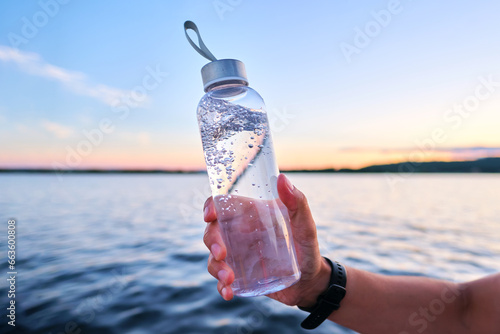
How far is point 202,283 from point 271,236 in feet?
12.3

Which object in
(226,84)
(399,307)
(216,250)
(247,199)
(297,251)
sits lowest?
(399,307)

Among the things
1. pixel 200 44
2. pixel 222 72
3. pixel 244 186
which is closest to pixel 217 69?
pixel 222 72

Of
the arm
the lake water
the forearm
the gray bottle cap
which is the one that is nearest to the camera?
the gray bottle cap

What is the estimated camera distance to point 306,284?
193cm

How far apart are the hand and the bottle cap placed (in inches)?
21.7

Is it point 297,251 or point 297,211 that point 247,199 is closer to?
point 297,211

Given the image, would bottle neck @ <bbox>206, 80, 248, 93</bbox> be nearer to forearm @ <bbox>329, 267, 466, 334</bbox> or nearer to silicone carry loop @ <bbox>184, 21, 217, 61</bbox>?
silicone carry loop @ <bbox>184, 21, 217, 61</bbox>

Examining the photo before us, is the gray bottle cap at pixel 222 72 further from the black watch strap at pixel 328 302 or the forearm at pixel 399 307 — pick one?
the forearm at pixel 399 307

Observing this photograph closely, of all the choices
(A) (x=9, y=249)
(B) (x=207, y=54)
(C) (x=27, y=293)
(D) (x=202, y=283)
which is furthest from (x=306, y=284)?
(A) (x=9, y=249)

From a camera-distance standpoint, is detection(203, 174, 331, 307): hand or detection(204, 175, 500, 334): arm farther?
detection(204, 175, 500, 334): arm

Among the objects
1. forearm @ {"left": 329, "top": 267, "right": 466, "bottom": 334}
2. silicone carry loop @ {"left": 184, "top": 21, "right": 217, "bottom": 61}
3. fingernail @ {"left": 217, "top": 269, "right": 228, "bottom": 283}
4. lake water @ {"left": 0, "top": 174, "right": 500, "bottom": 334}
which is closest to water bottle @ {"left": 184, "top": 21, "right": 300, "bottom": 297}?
silicone carry loop @ {"left": 184, "top": 21, "right": 217, "bottom": 61}

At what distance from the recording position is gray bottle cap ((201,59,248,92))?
1.47 meters

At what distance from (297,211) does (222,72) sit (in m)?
0.83

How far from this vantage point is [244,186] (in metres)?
1.59
